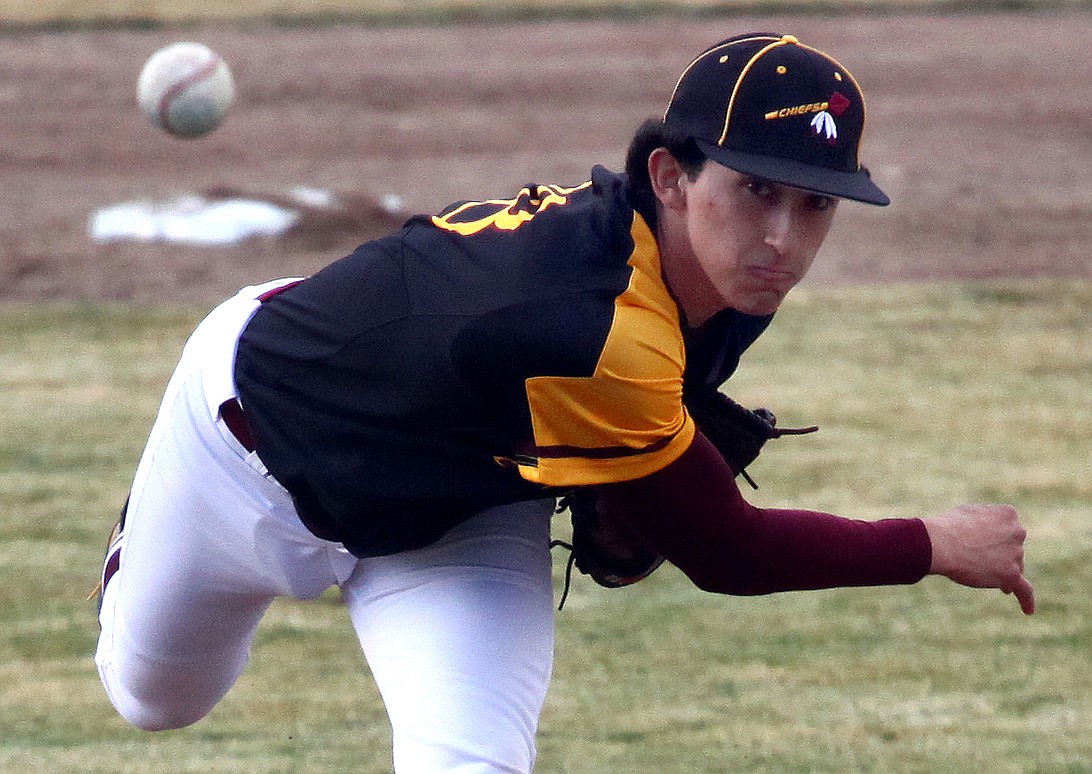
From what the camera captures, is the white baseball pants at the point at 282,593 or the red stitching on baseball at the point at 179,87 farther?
Result: the red stitching on baseball at the point at 179,87

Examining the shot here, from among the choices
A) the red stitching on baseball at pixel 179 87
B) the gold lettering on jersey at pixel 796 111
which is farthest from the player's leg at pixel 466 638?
the red stitching on baseball at pixel 179 87

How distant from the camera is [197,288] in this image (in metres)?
9.25

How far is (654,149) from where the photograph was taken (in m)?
2.73

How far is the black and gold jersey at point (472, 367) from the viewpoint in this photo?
2656 millimetres

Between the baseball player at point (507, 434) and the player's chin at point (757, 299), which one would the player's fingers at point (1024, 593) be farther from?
the player's chin at point (757, 299)

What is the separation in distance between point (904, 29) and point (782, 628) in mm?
11307

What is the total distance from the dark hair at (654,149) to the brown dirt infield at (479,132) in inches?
255

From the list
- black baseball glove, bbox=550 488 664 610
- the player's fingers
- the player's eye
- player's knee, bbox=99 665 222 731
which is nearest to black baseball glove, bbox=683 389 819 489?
black baseball glove, bbox=550 488 664 610

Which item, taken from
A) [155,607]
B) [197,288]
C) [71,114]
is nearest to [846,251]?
[197,288]

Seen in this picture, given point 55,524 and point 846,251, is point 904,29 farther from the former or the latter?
point 55,524

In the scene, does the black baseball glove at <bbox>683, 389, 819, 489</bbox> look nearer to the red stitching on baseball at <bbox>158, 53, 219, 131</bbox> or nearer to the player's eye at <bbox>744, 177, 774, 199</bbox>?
the player's eye at <bbox>744, 177, 774, 199</bbox>

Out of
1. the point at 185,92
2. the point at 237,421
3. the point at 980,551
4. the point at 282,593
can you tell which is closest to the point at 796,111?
the point at 980,551

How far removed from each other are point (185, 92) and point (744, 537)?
694cm

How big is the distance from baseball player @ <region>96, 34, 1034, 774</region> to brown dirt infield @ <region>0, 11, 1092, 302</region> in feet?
19.6
